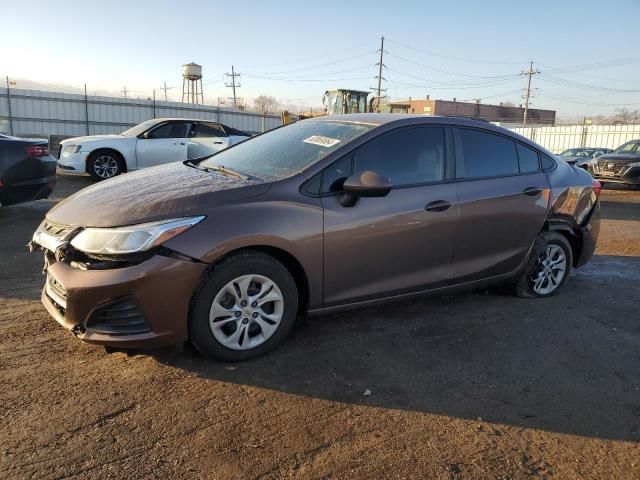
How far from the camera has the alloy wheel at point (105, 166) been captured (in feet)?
39.7

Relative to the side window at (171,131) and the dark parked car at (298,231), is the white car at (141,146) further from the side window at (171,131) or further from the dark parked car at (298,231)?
the dark parked car at (298,231)

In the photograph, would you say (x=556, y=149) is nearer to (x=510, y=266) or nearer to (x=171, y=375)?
(x=510, y=266)

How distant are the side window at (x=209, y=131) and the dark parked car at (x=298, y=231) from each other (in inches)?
352

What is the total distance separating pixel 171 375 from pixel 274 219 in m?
1.16

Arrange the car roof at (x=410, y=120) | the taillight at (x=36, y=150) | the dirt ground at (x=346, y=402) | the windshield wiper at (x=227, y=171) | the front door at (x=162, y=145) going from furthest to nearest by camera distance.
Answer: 1. the front door at (x=162, y=145)
2. the taillight at (x=36, y=150)
3. the car roof at (x=410, y=120)
4. the windshield wiper at (x=227, y=171)
5. the dirt ground at (x=346, y=402)

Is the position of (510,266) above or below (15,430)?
above

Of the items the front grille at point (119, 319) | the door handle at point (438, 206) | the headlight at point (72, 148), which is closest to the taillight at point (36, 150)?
the headlight at point (72, 148)

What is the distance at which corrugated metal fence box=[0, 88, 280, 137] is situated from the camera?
902 inches

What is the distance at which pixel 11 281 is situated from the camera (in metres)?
5.02

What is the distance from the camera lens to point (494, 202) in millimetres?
4441

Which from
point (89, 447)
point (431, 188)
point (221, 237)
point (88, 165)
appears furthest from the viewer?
point (88, 165)

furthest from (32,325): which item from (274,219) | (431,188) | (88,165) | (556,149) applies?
(556,149)

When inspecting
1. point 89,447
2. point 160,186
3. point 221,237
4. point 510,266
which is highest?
point 160,186

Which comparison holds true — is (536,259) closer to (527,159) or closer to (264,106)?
(527,159)
